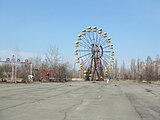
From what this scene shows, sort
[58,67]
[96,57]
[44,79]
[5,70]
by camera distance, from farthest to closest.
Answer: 1. [5,70]
2. [58,67]
3. [44,79]
4. [96,57]

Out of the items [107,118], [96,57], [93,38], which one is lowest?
[107,118]

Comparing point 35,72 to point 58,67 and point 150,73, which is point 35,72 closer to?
point 58,67

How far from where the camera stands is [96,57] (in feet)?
216

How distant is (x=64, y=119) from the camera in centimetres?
976

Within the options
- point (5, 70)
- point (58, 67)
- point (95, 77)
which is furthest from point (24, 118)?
point (5, 70)

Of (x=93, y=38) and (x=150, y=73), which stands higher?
(x=93, y=38)

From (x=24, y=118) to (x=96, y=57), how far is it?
5621cm

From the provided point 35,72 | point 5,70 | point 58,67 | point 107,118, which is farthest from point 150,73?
point 107,118

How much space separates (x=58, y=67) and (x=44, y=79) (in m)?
11.1

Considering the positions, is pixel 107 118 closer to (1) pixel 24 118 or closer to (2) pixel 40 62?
(1) pixel 24 118

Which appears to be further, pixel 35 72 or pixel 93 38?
pixel 35 72

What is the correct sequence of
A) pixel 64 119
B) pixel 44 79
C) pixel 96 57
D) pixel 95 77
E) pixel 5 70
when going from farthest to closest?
pixel 5 70, pixel 44 79, pixel 95 77, pixel 96 57, pixel 64 119

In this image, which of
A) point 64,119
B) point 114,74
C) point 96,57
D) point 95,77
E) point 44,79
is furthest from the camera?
point 114,74

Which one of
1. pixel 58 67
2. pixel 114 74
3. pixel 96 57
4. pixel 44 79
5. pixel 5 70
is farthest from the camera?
pixel 114 74
